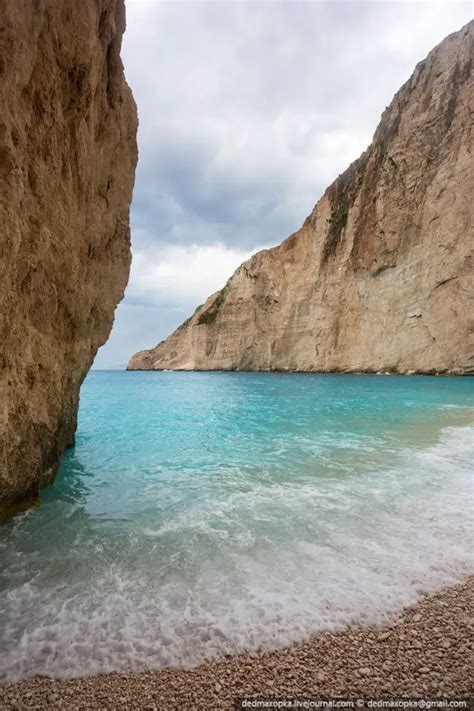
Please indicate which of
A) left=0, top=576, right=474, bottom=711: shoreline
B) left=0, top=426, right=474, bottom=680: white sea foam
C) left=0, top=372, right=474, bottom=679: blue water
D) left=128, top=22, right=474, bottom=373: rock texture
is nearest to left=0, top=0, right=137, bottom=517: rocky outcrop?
left=0, top=372, right=474, bottom=679: blue water

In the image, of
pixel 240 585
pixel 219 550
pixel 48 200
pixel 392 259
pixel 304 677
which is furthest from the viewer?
pixel 392 259

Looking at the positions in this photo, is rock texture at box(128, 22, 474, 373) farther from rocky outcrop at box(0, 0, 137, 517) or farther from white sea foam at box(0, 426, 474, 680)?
rocky outcrop at box(0, 0, 137, 517)

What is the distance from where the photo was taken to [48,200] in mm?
4633

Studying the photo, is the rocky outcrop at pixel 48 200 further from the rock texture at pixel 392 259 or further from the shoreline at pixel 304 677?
the rock texture at pixel 392 259

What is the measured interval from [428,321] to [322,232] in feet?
73.8

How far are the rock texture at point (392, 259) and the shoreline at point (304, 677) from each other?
144ft

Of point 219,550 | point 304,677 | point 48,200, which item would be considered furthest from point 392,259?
point 304,677

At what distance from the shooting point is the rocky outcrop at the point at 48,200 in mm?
3494

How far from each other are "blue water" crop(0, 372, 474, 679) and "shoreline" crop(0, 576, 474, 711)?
0.48 feet

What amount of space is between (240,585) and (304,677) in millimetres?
1191

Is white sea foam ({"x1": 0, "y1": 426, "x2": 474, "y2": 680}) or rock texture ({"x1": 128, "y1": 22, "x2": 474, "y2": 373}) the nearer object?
white sea foam ({"x1": 0, "y1": 426, "x2": 474, "y2": 680})

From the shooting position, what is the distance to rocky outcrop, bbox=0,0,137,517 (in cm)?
349

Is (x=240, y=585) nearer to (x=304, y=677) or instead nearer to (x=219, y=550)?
(x=219, y=550)

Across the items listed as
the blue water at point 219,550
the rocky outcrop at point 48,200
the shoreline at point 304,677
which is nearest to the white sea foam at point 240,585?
the blue water at point 219,550
